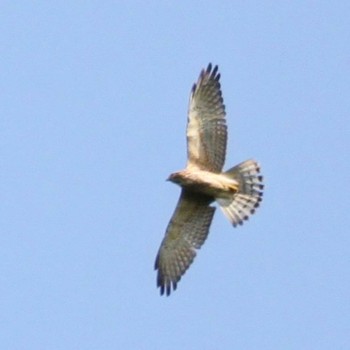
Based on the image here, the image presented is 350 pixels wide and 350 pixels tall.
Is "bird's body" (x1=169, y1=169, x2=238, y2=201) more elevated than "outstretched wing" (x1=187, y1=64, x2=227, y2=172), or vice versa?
"outstretched wing" (x1=187, y1=64, x2=227, y2=172)

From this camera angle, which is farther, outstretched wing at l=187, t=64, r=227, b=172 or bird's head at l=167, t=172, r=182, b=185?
outstretched wing at l=187, t=64, r=227, b=172

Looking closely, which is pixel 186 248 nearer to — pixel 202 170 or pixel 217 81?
pixel 202 170

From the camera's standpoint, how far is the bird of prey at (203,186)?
15.5m

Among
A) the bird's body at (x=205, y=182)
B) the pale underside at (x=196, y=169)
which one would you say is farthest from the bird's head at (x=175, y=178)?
the pale underside at (x=196, y=169)

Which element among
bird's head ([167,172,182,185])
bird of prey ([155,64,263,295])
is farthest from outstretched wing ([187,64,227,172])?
bird's head ([167,172,182,185])

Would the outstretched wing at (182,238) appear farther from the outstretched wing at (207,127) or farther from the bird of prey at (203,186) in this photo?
the outstretched wing at (207,127)

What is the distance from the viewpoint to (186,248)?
52.2 feet

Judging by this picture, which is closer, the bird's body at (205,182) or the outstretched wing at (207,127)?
the bird's body at (205,182)

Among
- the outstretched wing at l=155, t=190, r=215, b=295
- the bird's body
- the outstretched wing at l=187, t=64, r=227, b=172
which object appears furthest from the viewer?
the outstretched wing at l=155, t=190, r=215, b=295

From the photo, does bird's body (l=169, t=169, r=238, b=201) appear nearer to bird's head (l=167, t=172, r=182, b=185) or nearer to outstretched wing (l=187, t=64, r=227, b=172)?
bird's head (l=167, t=172, r=182, b=185)

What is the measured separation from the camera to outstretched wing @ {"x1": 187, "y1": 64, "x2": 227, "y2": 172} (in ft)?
51.1

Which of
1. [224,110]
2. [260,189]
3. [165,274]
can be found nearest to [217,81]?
[224,110]

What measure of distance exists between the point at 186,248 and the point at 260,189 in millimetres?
1260

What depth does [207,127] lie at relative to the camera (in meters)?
15.6
